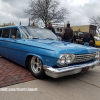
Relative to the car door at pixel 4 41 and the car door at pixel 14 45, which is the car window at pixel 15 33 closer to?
the car door at pixel 14 45

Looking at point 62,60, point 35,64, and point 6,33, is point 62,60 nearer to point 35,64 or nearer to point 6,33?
point 35,64

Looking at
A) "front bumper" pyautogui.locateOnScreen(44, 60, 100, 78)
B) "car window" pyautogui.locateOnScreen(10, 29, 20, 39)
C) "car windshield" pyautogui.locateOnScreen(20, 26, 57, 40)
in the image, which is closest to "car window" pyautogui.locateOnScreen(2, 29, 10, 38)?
"car window" pyautogui.locateOnScreen(10, 29, 20, 39)

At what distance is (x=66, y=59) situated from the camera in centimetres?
245

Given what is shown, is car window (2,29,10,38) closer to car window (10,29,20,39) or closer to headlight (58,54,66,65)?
car window (10,29,20,39)

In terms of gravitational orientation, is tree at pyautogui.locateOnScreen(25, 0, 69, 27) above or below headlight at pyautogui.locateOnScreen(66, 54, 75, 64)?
above

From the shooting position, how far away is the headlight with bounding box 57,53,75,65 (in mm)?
2393

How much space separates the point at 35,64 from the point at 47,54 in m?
0.68

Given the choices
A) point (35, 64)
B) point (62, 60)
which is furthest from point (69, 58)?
point (35, 64)

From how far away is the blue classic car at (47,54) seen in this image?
2.40m

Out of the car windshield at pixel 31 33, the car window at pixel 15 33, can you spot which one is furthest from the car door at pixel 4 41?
the car windshield at pixel 31 33

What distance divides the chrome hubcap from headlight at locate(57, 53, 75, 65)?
71cm

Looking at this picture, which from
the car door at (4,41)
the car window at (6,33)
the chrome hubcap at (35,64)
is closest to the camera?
the chrome hubcap at (35,64)

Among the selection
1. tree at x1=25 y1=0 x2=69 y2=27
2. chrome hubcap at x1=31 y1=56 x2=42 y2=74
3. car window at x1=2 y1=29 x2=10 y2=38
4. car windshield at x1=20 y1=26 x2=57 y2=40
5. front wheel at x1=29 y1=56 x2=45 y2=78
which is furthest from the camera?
tree at x1=25 y1=0 x2=69 y2=27

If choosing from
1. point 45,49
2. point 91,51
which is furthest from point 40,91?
point 91,51
